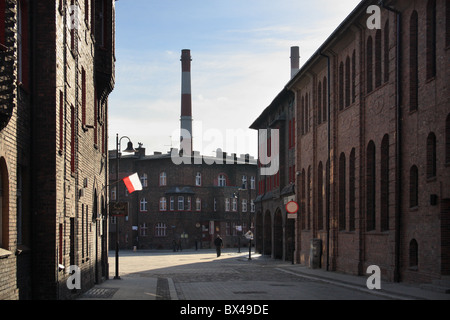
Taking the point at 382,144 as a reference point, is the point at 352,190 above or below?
below

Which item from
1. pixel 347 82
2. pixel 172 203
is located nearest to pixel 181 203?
pixel 172 203

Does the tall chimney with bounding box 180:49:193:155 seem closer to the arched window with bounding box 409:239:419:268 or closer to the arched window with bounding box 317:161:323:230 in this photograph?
the arched window with bounding box 317:161:323:230

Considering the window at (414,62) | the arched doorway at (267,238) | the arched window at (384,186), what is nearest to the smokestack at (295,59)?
the arched doorway at (267,238)

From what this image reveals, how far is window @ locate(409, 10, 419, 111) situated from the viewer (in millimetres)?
22812

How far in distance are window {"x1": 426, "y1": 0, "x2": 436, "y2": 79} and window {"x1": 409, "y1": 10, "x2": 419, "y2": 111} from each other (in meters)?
0.94

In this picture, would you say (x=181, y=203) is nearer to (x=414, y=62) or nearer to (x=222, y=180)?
(x=222, y=180)

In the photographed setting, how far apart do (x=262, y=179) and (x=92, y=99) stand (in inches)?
1296

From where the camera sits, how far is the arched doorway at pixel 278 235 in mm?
47688

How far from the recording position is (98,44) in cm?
2477

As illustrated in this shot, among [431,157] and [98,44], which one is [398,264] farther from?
[98,44]

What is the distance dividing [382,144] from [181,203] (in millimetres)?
54266

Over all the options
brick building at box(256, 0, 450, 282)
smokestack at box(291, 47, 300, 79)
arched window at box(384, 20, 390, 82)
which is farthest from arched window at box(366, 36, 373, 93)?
smokestack at box(291, 47, 300, 79)

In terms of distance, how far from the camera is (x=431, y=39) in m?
21.8
